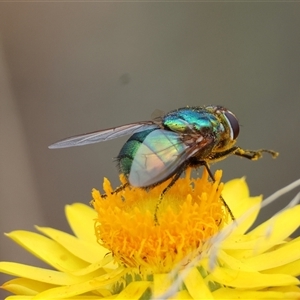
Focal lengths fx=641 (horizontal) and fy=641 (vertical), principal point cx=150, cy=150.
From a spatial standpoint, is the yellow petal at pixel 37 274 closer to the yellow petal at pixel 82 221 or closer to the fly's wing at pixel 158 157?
the yellow petal at pixel 82 221

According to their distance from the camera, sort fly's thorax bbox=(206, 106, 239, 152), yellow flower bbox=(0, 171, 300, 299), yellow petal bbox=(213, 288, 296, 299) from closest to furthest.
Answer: yellow petal bbox=(213, 288, 296, 299) → yellow flower bbox=(0, 171, 300, 299) → fly's thorax bbox=(206, 106, 239, 152)

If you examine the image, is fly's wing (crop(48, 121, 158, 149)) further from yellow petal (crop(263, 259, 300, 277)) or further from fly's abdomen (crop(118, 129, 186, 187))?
yellow petal (crop(263, 259, 300, 277))

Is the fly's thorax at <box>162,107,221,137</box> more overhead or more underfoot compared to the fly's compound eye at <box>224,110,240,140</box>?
more overhead

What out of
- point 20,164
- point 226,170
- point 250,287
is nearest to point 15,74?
point 20,164

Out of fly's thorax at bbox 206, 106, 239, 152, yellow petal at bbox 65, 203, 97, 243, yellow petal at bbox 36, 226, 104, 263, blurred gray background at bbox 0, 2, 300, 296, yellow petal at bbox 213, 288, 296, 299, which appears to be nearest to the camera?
yellow petal at bbox 213, 288, 296, 299

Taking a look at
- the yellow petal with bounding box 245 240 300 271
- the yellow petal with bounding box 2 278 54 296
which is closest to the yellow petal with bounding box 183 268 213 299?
the yellow petal with bounding box 245 240 300 271

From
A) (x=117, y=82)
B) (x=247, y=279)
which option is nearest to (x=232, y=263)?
(x=247, y=279)

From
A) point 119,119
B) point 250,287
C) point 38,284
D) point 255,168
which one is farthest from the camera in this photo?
point 119,119

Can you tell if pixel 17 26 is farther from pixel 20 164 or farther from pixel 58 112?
pixel 20 164
